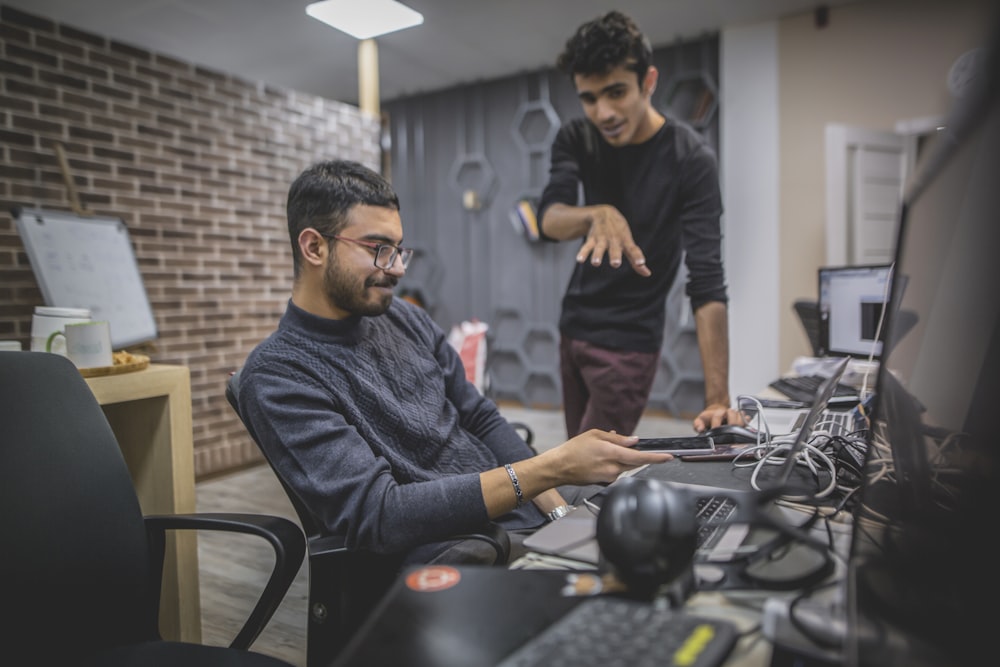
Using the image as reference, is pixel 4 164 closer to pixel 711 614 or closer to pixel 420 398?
pixel 420 398

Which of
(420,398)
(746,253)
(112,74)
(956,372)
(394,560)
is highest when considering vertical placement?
(112,74)

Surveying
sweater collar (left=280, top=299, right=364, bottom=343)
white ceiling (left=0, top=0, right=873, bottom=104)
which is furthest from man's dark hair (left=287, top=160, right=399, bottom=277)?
white ceiling (left=0, top=0, right=873, bottom=104)

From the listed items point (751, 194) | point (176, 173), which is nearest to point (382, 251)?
point (176, 173)

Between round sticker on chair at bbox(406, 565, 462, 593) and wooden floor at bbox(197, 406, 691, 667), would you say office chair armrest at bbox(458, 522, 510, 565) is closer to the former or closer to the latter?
round sticker on chair at bbox(406, 565, 462, 593)

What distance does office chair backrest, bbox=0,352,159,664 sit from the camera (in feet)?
3.09

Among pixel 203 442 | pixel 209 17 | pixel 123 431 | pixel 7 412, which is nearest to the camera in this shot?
pixel 7 412

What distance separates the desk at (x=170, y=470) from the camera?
66.5 inches

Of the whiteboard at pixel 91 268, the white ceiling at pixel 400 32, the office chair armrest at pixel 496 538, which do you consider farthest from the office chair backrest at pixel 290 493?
the white ceiling at pixel 400 32

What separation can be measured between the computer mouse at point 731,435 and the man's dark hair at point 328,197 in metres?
0.83

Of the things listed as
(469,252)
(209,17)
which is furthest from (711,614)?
(469,252)

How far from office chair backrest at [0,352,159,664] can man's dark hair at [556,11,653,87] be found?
1.44 metres

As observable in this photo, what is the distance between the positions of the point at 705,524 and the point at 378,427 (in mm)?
651

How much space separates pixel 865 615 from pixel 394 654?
38 centimetres

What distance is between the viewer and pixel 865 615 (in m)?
0.50
